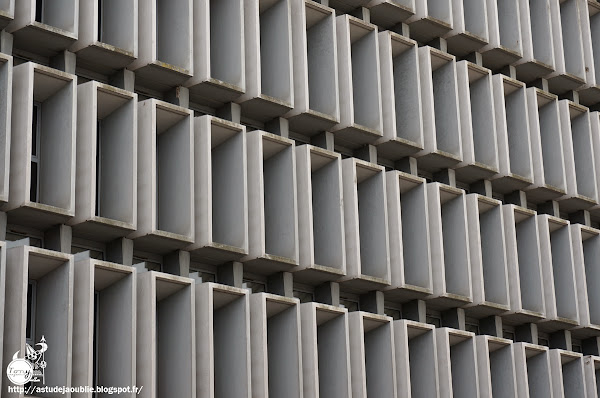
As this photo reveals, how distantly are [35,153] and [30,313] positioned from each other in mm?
3068

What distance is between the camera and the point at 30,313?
23938 millimetres

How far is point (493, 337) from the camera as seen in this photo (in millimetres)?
31953

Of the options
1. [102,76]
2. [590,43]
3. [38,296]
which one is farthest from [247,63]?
[590,43]

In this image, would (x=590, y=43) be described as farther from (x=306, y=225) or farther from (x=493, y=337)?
(x=306, y=225)

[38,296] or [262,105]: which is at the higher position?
[262,105]

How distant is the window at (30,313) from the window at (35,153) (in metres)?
1.63

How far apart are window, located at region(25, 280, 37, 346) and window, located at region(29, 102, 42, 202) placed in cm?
163

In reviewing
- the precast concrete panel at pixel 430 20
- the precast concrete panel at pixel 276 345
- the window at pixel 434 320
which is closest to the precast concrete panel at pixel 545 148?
the precast concrete panel at pixel 430 20

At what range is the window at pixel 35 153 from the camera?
968 inches

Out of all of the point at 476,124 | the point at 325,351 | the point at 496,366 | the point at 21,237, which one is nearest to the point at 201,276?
the point at 325,351

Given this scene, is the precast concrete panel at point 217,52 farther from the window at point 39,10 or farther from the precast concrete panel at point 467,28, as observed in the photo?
the precast concrete panel at point 467,28

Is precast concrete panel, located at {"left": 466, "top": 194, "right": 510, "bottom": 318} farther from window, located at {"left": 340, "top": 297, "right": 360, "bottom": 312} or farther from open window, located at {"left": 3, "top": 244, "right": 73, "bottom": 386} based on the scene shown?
open window, located at {"left": 3, "top": 244, "right": 73, "bottom": 386}

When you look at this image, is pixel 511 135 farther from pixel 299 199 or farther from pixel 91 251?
pixel 91 251

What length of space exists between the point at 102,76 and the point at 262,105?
3.75 meters
